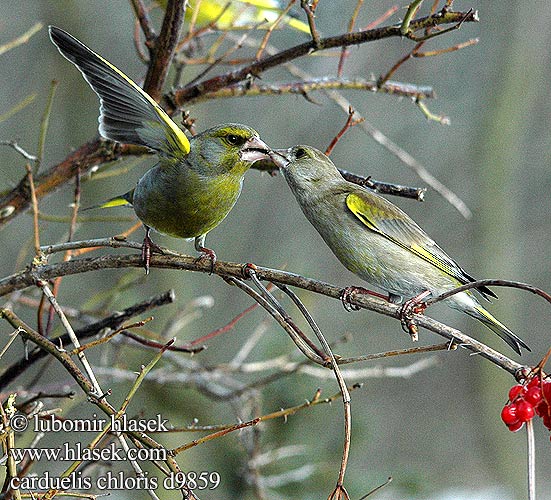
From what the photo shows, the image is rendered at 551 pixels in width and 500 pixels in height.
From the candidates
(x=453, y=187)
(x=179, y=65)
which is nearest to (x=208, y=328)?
(x=453, y=187)

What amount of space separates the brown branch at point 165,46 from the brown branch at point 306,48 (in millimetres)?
81

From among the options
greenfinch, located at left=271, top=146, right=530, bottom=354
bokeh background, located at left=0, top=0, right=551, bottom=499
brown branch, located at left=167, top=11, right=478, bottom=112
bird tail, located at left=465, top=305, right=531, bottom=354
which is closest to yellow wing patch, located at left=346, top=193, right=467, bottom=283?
greenfinch, located at left=271, top=146, right=530, bottom=354

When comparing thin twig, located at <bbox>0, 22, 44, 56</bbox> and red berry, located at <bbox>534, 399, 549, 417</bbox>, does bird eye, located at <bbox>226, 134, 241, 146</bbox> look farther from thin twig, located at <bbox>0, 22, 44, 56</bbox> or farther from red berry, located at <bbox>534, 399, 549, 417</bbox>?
red berry, located at <bbox>534, 399, 549, 417</bbox>

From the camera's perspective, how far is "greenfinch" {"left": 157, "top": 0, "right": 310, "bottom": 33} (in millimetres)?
1890

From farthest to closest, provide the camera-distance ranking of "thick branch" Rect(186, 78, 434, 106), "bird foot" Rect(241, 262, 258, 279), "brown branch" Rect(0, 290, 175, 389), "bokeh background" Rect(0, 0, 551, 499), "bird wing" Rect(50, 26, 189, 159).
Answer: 1. "bokeh background" Rect(0, 0, 551, 499)
2. "thick branch" Rect(186, 78, 434, 106)
3. "brown branch" Rect(0, 290, 175, 389)
4. "bird wing" Rect(50, 26, 189, 159)
5. "bird foot" Rect(241, 262, 258, 279)

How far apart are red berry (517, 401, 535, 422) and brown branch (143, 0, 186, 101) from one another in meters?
0.98

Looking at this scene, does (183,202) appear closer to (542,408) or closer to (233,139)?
(233,139)

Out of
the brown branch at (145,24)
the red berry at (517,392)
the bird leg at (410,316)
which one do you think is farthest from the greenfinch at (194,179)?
the red berry at (517,392)

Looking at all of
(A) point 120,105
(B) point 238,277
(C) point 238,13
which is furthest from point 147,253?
(C) point 238,13

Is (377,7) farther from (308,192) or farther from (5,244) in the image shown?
(308,192)

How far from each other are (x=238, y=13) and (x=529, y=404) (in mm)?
1314

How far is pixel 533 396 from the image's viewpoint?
1.25 metres

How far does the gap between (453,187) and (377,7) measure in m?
1.42

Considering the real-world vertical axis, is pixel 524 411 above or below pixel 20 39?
below
